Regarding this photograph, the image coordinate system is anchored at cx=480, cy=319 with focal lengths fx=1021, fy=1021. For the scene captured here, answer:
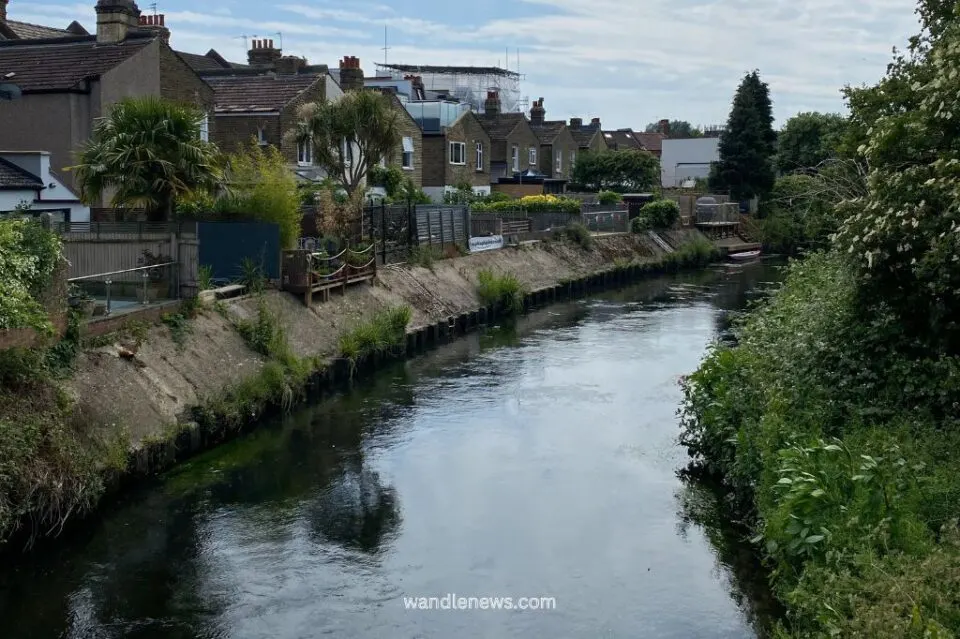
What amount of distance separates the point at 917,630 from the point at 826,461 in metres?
3.81

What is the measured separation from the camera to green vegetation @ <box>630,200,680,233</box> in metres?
59.8

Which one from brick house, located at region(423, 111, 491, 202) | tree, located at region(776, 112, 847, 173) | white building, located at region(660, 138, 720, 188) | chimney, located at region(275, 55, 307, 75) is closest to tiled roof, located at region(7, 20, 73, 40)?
chimney, located at region(275, 55, 307, 75)

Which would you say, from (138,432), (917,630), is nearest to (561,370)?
(138,432)

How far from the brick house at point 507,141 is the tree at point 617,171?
5.11 meters

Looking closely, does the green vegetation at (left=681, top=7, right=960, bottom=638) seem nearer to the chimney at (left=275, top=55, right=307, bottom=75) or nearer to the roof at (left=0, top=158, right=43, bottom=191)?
the roof at (left=0, top=158, right=43, bottom=191)

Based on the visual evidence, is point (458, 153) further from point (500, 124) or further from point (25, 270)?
point (25, 270)

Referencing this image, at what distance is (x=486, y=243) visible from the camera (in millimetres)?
42875

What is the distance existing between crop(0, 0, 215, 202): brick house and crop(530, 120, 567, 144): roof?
45.8 m

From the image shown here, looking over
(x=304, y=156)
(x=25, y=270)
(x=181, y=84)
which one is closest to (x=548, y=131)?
(x=304, y=156)

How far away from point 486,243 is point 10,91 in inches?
742

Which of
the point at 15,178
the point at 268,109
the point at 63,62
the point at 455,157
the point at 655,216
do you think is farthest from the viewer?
the point at 455,157

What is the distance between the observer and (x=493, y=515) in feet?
53.7

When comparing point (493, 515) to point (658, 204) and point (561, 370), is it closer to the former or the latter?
point (561, 370)

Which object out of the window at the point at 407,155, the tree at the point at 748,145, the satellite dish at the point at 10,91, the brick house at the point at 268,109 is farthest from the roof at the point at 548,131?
the satellite dish at the point at 10,91
